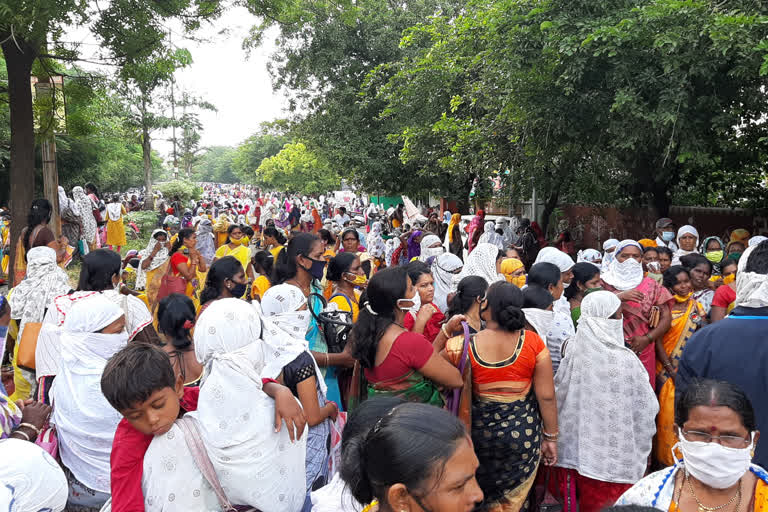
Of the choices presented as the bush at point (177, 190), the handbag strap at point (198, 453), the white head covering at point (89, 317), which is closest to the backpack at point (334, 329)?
the white head covering at point (89, 317)

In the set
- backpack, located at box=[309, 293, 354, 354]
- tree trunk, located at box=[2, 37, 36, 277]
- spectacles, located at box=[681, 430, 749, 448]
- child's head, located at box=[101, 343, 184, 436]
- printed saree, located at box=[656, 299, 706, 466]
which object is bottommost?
printed saree, located at box=[656, 299, 706, 466]

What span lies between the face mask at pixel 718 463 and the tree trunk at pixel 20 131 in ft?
28.5

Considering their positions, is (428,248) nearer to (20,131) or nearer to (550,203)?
(20,131)

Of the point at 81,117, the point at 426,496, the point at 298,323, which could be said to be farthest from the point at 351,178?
the point at 426,496

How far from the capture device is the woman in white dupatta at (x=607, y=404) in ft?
12.0

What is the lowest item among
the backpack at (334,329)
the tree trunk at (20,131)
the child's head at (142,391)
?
the backpack at (334,329)

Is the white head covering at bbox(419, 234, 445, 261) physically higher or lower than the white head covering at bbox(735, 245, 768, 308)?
lower

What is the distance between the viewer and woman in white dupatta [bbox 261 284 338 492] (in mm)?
2740

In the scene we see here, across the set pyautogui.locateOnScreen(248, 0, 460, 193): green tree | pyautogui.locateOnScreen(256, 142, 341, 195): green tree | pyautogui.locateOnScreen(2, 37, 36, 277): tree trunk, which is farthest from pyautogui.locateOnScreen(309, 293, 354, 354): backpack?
pyautogui.locateOnScreen(256, 142, 341, 195): green tree

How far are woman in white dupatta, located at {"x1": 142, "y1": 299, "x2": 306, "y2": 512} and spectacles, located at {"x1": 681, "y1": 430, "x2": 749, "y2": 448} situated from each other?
4.84 feet

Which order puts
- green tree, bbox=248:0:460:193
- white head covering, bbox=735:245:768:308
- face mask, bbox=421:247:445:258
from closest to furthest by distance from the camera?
white head covering, bbox=735:245:768:308 < face mask, bbox=421:247:445:258 < green tree, bbox=248:0:460:193

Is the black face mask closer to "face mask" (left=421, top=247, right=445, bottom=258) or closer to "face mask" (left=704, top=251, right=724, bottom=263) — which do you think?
"face mask" (left=421, top=247, right=445, bottom=258)

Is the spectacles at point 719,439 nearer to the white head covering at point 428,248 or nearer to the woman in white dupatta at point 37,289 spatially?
the woman in white dupatta at point 37,289

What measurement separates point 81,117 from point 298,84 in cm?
1226
